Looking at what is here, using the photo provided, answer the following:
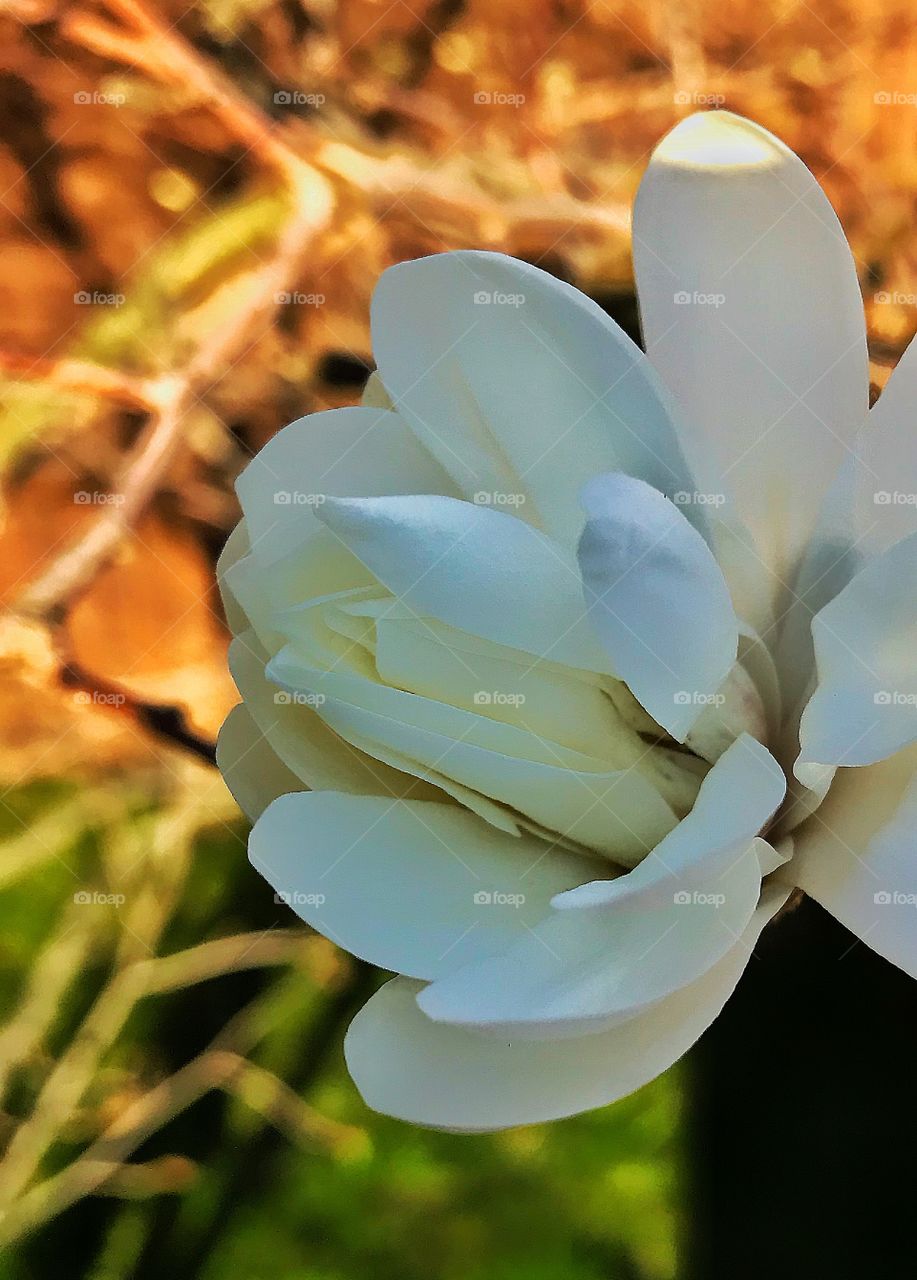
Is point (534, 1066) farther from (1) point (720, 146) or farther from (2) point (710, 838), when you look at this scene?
(1) point (720, 146)

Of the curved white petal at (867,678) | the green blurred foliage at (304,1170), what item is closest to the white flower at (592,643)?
the curved white petal at (867,678)

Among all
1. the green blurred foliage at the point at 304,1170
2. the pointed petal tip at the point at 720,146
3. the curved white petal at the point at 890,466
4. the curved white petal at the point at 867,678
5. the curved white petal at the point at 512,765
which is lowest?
the green blurred foliage at the point at 304,1170

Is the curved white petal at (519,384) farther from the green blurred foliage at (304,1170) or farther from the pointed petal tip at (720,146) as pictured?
the green blurred foliage at (304,1170)

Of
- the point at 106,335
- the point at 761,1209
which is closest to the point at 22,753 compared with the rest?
the point at 106,335

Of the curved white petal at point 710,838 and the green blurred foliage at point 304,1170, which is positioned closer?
the curved white petal at point 710,838

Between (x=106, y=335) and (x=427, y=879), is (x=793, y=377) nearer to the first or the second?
(x=427, y=879)

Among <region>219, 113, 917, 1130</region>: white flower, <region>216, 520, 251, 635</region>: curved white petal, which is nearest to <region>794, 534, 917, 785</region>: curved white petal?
<region>219, 113, 917, 1130</region>: white flower
